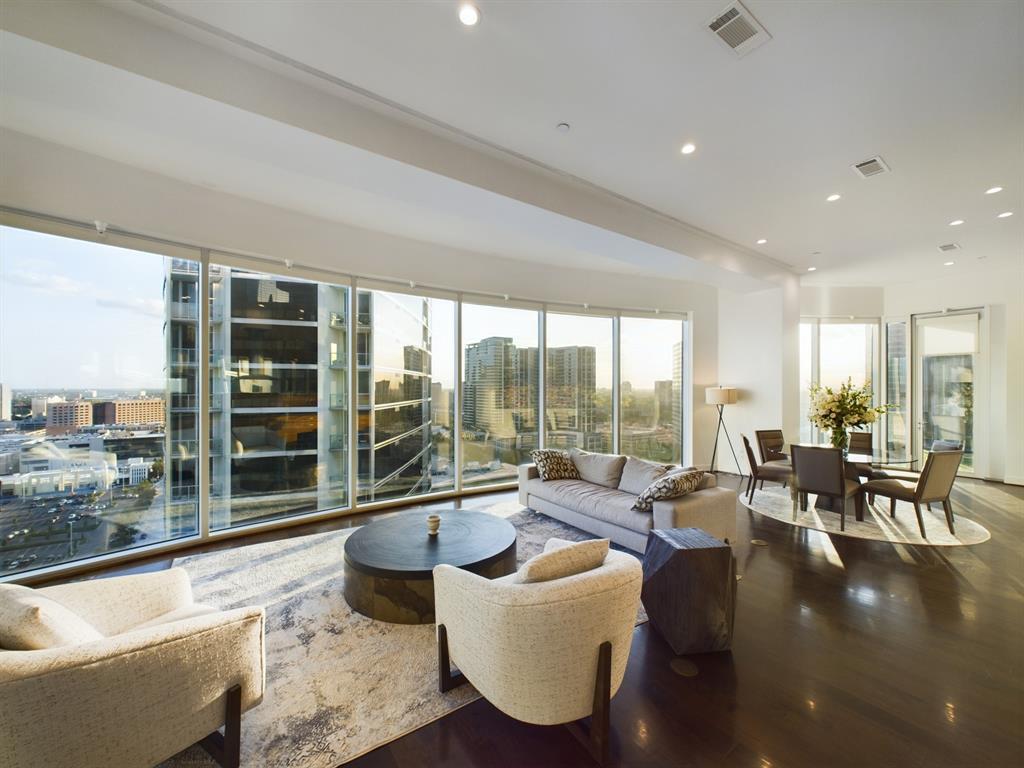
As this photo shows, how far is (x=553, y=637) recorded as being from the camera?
5.17 ft

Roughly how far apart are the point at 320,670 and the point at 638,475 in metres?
3.24

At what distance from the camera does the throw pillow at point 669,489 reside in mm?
3594

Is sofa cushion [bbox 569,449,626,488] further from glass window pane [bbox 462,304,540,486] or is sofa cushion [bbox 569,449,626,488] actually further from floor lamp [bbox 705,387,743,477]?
floor lamp [bbox 705,387,743,477]

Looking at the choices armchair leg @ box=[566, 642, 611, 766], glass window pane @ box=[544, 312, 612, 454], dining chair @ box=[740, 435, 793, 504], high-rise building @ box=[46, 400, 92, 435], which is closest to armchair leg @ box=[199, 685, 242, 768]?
armchair leg @ box=[566, 642, 611, 766]

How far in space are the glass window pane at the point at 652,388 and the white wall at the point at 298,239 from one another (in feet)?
1.02

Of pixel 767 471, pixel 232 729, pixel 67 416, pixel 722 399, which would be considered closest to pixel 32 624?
pixel 232 729

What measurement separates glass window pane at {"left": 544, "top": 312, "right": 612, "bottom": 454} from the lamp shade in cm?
169

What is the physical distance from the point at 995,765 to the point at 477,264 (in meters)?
5.82

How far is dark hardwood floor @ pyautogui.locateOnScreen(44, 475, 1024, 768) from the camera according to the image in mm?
1736

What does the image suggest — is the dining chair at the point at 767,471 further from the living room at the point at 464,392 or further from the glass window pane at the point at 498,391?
the glass window pane at the point at 498,391

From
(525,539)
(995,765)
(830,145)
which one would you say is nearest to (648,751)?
(995,765)

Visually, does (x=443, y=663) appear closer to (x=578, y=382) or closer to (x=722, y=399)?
(x=578, y=382)

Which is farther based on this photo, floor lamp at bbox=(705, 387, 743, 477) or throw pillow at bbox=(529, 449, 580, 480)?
floor lamp at bbox=(705, 387, 743, 477)

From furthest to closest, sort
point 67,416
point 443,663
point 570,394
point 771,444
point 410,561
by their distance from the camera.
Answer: point 570,394
point 771,444
point 67,416
point 410,561
point 443,663
